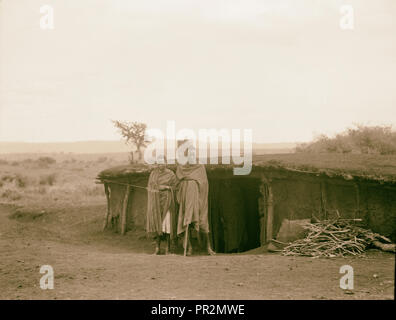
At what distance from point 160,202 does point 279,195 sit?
2708 mm

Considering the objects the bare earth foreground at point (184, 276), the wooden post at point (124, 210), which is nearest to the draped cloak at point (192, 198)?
the bare earth foreground at point (184, 276)

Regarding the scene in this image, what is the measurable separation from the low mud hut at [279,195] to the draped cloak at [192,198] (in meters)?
1.29

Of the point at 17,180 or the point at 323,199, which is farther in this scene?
the point at 17,180

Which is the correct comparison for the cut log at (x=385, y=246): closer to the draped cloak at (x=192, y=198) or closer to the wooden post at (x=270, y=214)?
the wooden post at (x=270, y=214)

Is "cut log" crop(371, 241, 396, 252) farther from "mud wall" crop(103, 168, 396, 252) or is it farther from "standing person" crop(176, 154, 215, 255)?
"standing person" crop(176, 154, 215, 255)

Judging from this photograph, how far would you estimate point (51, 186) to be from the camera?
30.0 metres

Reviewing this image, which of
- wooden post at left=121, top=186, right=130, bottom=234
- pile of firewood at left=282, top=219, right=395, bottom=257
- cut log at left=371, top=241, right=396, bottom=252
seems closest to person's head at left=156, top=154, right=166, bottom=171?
wooden post at left=121, top=186, right=130, bottom=234

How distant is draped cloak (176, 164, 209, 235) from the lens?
1071 centimetres

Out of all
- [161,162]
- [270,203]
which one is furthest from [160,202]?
[270,203]

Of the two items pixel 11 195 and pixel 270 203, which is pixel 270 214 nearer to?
pixel 270 203

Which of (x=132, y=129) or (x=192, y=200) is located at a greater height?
(x=132, y=129)

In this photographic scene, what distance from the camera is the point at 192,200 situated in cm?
1072

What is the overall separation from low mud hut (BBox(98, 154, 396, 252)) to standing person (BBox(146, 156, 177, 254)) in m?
1.47
